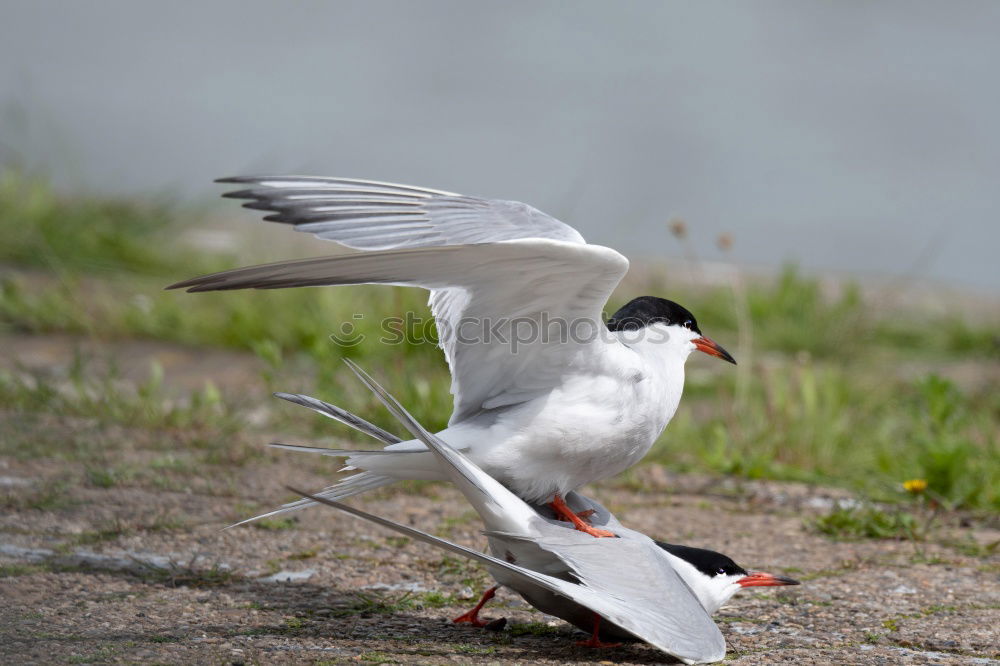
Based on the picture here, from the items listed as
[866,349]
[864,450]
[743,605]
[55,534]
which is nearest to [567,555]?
[743,605]

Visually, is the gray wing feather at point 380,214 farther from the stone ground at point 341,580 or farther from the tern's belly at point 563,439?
the stone ground at point 341,580

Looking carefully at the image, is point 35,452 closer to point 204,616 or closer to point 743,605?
point 204,616

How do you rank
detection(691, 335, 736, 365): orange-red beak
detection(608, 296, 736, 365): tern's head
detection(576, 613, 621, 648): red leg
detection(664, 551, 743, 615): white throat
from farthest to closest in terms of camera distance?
1. detection(691, 335, 736, 365): orange-red beak
2. detection(608, 296, 736, 365): tern's head
3. detection(664, 551, 743, 615): white throat
4. detection(576, 613, 621, 648): red leg

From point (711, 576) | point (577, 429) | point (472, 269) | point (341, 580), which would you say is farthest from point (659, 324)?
point (341, 580)

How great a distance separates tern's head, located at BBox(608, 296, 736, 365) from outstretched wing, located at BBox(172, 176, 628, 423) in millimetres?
350

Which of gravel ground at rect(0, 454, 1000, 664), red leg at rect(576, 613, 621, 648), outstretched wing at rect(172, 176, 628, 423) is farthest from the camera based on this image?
red leg at rect(576, 613, 621, 648)

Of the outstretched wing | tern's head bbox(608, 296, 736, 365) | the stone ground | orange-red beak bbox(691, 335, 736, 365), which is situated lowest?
the stone ground

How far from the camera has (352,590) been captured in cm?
251

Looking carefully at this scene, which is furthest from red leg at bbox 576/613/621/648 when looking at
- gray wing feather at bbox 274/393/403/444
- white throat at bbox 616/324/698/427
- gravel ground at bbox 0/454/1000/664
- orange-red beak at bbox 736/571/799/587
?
gray wing feather at bbox 274/393/403/444

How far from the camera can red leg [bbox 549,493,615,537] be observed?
2.30 meters

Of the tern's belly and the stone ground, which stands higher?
the tern's belly

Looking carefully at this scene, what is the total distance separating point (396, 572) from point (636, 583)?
72 cm

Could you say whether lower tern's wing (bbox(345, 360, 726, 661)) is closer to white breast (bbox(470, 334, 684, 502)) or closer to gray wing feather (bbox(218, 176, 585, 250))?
white breast (bbox(470, 334, 684, 502))

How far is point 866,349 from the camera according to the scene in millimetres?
5875
